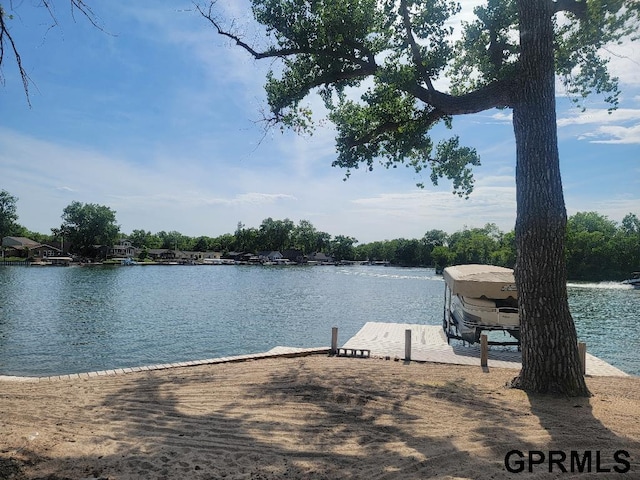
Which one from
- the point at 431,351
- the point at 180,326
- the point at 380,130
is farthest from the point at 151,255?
the point at 380,130

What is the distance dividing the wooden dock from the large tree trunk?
412 cm

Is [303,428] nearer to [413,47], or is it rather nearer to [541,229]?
[541,229]

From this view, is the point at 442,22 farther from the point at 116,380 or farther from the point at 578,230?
the point at 578,230

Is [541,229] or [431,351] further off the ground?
[541,229]

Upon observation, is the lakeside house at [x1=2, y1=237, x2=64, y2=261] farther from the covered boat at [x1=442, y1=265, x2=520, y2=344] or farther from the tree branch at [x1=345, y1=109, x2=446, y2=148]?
the tree branch at [x1=345, y1=109, x2=446, y2=148]

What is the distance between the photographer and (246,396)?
7465 millimetres

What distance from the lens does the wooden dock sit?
12.4 m

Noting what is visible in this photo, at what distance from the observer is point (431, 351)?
14016mm

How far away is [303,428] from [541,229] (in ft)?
18.6

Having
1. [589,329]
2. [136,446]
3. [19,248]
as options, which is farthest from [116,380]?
[19,248]

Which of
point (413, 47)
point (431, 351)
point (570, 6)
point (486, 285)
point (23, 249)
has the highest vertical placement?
point (570, 6)

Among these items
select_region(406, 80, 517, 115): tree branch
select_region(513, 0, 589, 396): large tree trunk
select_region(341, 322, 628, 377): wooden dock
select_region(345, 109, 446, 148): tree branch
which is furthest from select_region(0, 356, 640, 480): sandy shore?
select_region(345, 109, 446, 148): tree branch

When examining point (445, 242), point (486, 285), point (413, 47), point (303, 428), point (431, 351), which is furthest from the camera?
point (445, 242)

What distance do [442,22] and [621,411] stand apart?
8.95 meters
